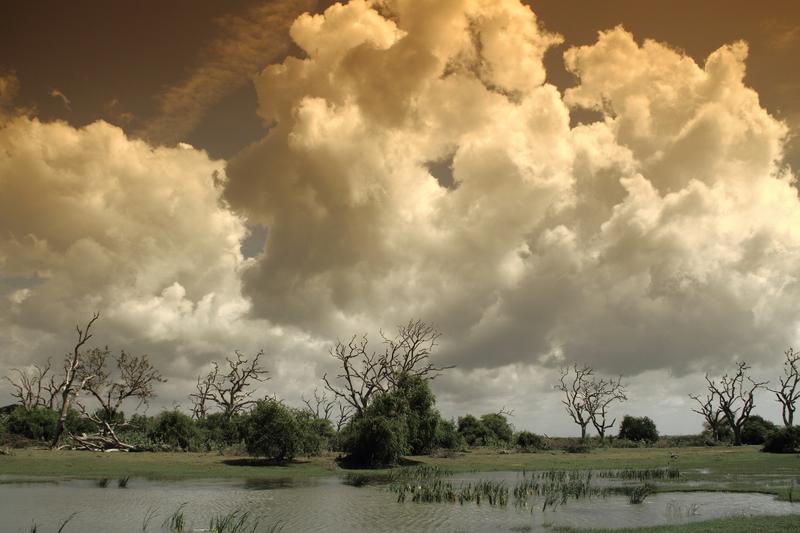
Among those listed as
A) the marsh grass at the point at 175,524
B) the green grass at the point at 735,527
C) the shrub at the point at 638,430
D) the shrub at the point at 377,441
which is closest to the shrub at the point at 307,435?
the shrub at the point at 377,441

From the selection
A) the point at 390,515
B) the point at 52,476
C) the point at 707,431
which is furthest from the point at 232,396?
the point at 707,431

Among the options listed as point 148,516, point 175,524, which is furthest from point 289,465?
point 175,524

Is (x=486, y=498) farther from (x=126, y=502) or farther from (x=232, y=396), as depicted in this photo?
(x=232, y=396)

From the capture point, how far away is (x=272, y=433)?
2322 inches

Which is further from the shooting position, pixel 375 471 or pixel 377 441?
pixel 377 441

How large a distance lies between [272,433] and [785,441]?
5909 centimetres

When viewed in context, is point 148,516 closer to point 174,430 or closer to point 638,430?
point 174,430

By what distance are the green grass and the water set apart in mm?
2081

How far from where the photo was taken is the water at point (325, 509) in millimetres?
26750

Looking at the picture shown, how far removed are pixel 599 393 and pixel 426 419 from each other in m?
50.8

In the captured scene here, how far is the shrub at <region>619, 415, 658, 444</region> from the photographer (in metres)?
119

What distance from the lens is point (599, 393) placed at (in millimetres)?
108750

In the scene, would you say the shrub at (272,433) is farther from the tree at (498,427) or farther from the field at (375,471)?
the tree at (498,427)

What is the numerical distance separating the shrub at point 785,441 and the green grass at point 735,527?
182ft
